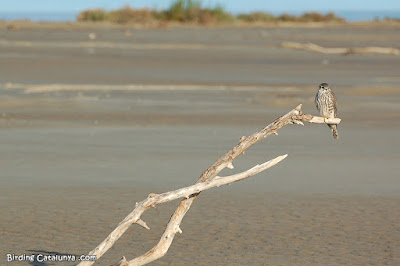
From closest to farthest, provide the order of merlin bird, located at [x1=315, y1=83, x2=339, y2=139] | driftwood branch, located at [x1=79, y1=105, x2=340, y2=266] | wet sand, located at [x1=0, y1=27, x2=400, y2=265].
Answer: driftwood branch, located at [x1=79, y1=105, x2=340, y2=266]
wet sand, located at [x1=0, y1=27, x2=400, y2=265]
merlin bird, located at [x1=315, y1=83, x2=339, y2=139]

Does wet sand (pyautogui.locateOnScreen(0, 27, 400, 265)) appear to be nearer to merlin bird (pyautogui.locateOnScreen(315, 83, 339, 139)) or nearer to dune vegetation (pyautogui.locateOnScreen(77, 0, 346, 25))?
merlin bird (pyautogui.locateOnScreen(315, 83, 339, 139))

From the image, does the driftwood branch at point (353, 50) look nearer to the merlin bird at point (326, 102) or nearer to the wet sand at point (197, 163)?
the wet sand at point (197, 163)

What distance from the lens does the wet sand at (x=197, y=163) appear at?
26.1 feet

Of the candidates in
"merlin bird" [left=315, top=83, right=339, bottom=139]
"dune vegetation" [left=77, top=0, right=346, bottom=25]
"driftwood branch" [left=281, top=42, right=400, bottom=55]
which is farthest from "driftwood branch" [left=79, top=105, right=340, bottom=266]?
"dune vegetation" [left=77, top=0, right=346, bottom=25]

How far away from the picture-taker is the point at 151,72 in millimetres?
25641

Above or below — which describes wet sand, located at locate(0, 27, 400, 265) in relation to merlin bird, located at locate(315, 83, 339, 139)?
below

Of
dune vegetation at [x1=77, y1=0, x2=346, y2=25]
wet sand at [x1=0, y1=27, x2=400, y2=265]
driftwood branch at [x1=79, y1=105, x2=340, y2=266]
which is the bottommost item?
dune vegetation at [x1=77, y1=0, x2=346, y2=25]

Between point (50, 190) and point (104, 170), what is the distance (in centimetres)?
125

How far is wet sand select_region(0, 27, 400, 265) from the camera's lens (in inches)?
313

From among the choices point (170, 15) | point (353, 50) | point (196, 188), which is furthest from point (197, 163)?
point (170, 15)

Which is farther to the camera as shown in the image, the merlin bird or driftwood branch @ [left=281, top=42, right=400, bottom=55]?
driftwood branch @ [left=281, top=42, right=400, bottom=55]

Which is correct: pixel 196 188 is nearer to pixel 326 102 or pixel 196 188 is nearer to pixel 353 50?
pixel 326 102

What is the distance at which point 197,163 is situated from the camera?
456 inches

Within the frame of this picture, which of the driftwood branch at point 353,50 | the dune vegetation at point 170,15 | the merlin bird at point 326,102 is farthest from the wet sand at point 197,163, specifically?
the dune vegetation at point 170,15
